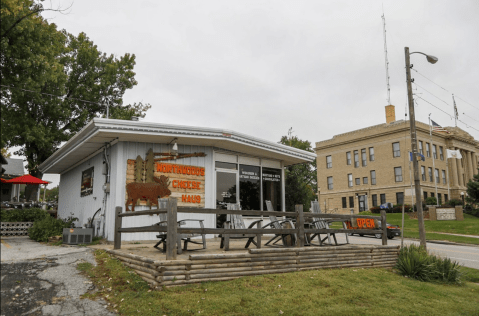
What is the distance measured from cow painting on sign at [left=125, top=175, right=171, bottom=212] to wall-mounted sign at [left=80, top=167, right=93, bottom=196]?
245 centimetres

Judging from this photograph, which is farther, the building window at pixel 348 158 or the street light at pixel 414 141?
the building window at pixel 348 158

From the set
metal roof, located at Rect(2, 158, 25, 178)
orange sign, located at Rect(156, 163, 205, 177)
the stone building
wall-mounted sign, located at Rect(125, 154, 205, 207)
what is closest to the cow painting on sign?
wall-mounted sign, located at Rect(125, 154, 205, 207)

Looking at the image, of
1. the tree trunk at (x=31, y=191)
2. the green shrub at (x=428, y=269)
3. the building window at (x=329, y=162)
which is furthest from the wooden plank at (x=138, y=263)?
the building window at (x=329, y=162)

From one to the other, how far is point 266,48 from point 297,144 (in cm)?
2892

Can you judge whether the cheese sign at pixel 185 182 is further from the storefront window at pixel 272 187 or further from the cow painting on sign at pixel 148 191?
the storefront window at pixel 272 187

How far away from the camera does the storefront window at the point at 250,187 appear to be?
1201 centimetres

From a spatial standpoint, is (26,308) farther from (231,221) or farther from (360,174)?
(360,174)

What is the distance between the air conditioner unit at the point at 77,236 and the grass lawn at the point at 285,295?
2.00m

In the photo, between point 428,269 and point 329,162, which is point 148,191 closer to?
point 428,269

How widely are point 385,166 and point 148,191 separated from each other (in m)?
36.7

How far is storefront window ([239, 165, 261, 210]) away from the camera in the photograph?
12.0 meters

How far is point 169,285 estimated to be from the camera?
5598 mm

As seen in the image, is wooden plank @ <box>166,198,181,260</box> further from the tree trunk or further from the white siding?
the tree trunk

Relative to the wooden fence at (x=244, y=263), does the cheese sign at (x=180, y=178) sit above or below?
above
